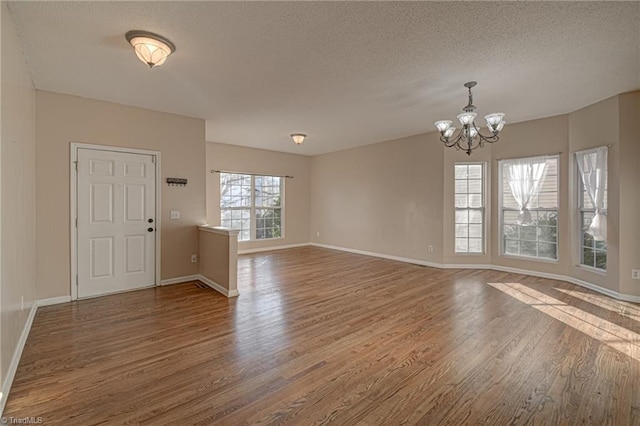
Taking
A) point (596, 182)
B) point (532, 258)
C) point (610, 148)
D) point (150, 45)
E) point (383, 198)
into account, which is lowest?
point (532, 258)

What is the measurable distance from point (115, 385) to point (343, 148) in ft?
22.1

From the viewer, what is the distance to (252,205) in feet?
25.9

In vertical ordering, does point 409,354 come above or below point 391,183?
below

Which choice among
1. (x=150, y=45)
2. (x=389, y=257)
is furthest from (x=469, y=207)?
(x=150, y=45)

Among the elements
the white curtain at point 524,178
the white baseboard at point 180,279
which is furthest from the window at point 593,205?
the white baseboard at point 180,279

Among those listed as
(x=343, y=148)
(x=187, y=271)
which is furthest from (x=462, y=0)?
(x=343, y=148)

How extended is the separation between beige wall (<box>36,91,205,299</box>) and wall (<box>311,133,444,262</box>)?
392cm

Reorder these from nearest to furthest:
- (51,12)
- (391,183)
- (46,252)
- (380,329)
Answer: (51,12) → (380,329) → (46,252) → (391,183)

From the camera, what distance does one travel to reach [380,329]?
121 inches

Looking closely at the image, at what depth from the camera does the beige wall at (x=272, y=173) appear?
7148 mm

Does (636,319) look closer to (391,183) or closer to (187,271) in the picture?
(391,183)

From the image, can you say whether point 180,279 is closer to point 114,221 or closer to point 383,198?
point 114,221

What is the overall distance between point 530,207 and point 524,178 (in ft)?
1.68

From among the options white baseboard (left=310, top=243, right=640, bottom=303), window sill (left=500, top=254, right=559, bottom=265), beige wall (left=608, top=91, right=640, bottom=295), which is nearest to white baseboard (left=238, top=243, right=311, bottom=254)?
white baseboard (left=310, top=243, right=640, bottom=303)
